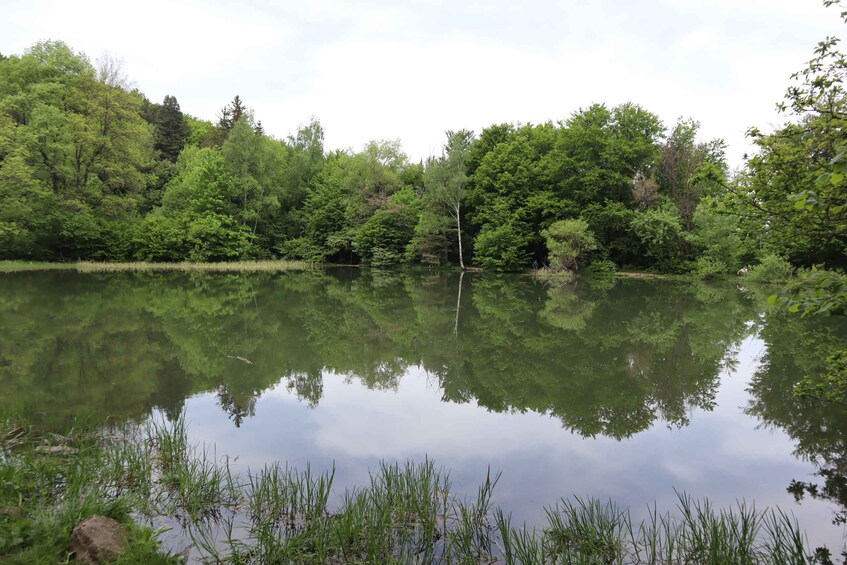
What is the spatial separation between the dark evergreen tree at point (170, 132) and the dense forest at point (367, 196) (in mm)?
7347

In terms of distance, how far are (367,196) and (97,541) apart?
43886mm

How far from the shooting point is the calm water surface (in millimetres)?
5625

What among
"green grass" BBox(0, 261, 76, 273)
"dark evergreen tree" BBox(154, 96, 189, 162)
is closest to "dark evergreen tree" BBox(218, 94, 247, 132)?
"dark evergreen tree" BBox(154, 96, 189, 162)

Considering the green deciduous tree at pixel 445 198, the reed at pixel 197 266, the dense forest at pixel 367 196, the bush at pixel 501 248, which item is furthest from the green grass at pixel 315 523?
the green deciduous tree at pixel 445 198

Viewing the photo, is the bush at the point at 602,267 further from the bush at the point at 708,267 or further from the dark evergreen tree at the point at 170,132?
the dark evergreen tree at the point at 170,132

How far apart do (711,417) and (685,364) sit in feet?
11.1

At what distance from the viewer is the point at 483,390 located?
8891 millimetres

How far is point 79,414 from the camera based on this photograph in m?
6.81

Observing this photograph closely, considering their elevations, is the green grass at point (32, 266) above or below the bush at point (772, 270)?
above

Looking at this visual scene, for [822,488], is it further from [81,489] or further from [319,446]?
[81,489]

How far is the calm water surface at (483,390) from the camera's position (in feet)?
18.5

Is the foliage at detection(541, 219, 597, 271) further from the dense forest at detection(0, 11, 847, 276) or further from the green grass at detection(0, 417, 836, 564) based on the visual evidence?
the green grass at detection(0, 417, 836, 564)

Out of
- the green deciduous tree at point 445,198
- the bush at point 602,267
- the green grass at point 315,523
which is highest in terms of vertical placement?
the green deciduous tree at point 445,198

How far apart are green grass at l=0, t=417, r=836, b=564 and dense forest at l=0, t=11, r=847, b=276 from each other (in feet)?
94.9
